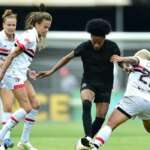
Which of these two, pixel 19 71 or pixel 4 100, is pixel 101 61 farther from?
pixel 4 100

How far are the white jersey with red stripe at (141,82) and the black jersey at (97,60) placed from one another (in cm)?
116

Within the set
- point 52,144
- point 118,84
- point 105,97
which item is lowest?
point 118,84

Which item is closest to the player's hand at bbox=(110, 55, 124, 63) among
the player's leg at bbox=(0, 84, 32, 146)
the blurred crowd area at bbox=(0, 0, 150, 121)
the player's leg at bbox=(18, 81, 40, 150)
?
the player's leg at bbox=(0, 84, 32, 146)

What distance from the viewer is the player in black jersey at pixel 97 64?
14891mm

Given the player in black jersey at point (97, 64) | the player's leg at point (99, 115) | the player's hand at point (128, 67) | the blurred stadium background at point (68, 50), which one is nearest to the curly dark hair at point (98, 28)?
the player in black jersey at point (97, 64)

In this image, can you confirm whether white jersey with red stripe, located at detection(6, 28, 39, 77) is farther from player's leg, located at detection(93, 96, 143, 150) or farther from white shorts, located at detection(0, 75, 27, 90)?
player's leg, located at detection(93, 96, 143, 150)

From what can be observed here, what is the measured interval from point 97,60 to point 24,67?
1.15 meters

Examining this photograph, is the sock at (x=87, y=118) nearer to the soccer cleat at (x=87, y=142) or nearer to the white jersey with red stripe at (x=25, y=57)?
the soccer cleat at (x=87, y=142)

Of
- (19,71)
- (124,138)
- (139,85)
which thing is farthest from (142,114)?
(124,138)

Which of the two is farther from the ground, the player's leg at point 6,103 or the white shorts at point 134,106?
the white shorts at point 134,106

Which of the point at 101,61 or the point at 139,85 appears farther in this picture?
the point at 101,61

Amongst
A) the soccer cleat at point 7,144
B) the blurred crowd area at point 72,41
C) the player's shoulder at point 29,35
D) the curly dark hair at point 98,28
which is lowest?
the blurred crowd area at point 72,41

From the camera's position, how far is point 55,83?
2791 cm

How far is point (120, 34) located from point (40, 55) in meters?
2.67
